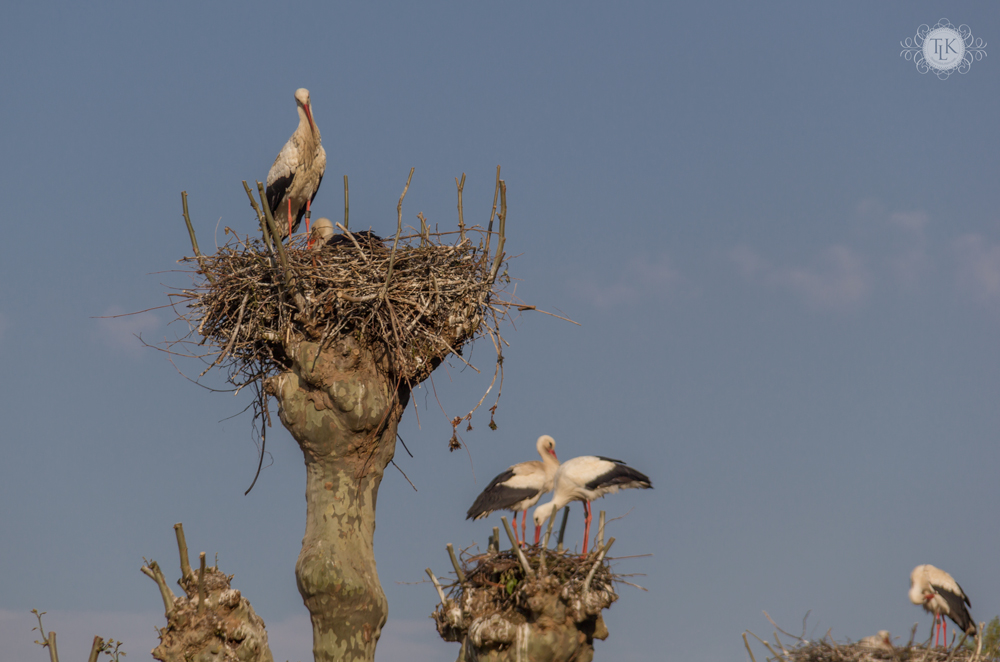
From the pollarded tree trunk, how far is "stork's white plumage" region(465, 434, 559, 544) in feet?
9.91

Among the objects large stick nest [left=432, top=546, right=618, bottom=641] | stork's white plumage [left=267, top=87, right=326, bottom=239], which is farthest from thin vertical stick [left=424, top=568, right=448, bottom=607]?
stork's white plumage [left=267, top=87, right=326, bottom=239]

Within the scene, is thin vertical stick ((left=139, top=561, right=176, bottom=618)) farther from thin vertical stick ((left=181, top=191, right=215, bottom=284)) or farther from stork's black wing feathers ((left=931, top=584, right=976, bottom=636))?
stork's black wing feathers ((left=931, top=584, right=976, bottom=636))

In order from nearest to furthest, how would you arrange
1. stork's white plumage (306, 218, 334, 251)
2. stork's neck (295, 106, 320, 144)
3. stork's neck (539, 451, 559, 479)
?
1. stork's white plumage (306, 218, 334, 251)
2. stork's neck (539, 451, 559, 479)
3. stork's neck (295, 106, 320, 144)

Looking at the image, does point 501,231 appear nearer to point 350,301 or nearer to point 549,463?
point 350,301

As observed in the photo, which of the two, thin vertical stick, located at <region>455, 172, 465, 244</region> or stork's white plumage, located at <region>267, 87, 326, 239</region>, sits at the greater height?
stork's white plumage, located at <region>267, 87, 326, 239</region>

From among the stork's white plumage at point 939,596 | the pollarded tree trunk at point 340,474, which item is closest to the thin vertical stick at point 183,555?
the pollarded tree trunk at point 340,474

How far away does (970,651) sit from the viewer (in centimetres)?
1080


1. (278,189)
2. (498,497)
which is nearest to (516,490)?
(498,497)

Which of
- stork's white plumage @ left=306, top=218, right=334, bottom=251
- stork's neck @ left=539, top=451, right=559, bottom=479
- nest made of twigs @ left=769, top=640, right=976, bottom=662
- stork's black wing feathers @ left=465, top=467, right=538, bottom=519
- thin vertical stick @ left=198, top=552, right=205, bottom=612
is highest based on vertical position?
stork's white plumage @ left=306, top=218, right=334, bottom=251

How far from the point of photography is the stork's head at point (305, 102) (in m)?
15.4

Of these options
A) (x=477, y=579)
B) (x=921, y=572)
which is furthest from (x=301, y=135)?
(x=921, y=572)

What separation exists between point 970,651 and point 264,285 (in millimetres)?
7928

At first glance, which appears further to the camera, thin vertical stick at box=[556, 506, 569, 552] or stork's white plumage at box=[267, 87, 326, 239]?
stork's white plumage at box=[267, 87, 326, 239]

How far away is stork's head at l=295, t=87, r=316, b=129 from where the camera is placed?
606 inches
